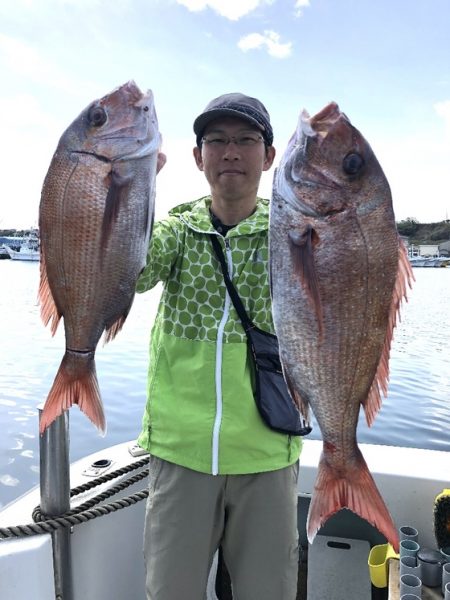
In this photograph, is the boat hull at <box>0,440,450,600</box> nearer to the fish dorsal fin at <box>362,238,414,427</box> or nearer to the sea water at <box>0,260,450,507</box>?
the sea water at <box>0,260,450,507</box>

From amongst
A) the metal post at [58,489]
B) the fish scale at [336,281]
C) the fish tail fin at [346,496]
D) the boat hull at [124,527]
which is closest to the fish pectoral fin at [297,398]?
→ the fish scale at [336,281]

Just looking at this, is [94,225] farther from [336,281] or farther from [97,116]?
[336,281]

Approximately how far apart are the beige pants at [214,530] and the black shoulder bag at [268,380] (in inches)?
9.5

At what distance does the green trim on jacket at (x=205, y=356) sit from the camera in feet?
7.27

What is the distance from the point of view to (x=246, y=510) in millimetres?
2297

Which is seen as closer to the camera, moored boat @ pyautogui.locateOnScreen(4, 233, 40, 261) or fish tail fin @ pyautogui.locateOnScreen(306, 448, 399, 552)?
fish tail fin @ pyautogui.locateOnScreen(306, 448, 399, 552)

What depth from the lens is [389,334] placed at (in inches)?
70.2

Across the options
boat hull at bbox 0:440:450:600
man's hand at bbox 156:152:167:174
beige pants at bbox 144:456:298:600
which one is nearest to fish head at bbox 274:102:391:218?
man's hand at bbox 156:152:167:174

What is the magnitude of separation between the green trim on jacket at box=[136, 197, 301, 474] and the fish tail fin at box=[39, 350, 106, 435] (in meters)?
0.53

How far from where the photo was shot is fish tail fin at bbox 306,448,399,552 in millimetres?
1738

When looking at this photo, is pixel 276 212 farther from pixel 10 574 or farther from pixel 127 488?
pixel 127 488

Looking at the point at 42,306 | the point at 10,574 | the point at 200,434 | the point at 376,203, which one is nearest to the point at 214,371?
the point at 200,434

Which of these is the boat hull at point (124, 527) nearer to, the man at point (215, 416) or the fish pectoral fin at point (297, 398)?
the man at point (215, 416)

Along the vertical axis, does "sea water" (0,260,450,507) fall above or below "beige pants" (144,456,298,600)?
below
